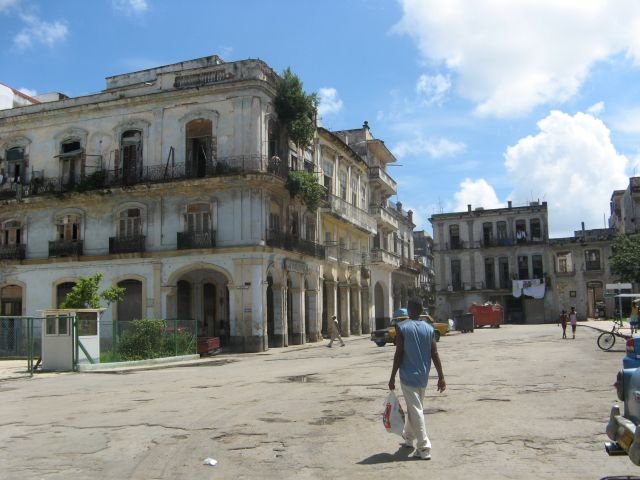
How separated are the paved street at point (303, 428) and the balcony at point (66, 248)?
1775cm

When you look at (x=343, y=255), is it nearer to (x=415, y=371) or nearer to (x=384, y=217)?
(x=384, y=217)

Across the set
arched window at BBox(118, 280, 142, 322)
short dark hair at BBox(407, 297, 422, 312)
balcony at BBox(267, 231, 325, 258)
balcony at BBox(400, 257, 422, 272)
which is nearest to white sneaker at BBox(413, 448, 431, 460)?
short dark hair at BBox(407, 297, 422, 312)

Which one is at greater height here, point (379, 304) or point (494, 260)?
point (494, 260)

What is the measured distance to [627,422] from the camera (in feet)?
17.5

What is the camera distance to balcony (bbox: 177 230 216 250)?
30.4 meters

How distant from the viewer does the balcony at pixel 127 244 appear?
104 ft

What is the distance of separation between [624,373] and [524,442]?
6.63ft

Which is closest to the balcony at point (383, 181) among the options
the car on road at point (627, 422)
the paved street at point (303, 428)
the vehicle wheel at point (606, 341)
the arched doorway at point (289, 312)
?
the arched doorway at point (289, 312)

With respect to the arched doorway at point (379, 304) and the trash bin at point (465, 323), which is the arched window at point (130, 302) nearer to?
the arched doorway at point (379, 304)

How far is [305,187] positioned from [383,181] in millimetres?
18033

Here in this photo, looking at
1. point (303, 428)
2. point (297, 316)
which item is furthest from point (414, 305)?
point (297, 316)

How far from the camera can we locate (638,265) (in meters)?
46.5

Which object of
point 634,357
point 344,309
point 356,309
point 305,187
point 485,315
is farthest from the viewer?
point 485,315

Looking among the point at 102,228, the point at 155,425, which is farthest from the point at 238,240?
the point at 155,425
